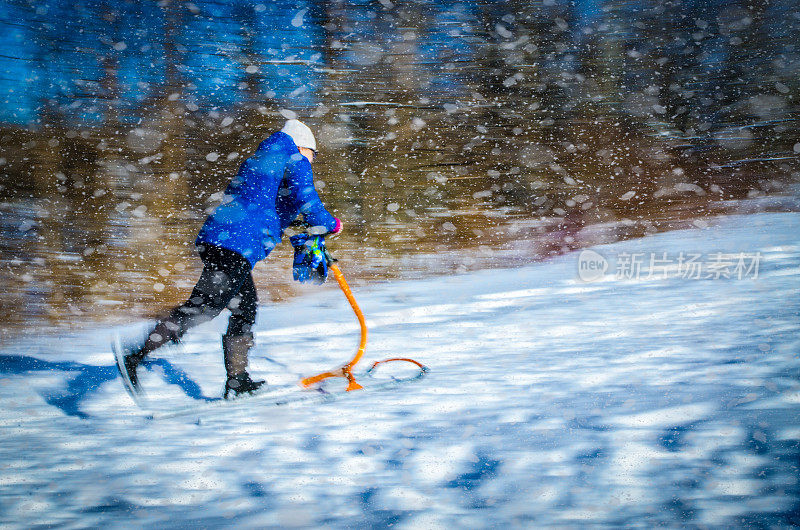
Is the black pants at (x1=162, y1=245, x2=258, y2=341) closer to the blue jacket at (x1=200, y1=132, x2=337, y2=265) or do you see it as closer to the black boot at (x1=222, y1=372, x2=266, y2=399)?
Result: the blue jacket at (x1=200, y1=132, x2=337, y2=265)

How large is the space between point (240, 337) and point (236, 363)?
0.46 feet

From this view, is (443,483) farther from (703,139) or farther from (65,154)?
(703,139)

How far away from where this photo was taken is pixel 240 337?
2.13 m

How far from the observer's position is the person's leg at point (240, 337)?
209 cm

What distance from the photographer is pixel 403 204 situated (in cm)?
557

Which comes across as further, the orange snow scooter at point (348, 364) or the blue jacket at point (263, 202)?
the orange snow scooter at point (348, 364)

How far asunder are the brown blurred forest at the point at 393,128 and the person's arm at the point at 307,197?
101 inches

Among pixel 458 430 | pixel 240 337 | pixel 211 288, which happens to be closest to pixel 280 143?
pixel 211 288

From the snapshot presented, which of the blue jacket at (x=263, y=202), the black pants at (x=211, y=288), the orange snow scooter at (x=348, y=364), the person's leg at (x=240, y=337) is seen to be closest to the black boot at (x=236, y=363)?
the person's leg at (x=240, y=337)

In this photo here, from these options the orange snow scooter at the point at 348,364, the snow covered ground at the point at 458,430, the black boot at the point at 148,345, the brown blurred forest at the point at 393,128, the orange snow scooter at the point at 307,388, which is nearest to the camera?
the snow covered ground at the point at 458,430

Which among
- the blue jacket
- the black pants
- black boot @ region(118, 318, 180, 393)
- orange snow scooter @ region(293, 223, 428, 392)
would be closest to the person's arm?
the blue jacket

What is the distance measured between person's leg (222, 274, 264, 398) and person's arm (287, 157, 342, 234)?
16.3 inches

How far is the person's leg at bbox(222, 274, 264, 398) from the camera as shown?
2092 mm

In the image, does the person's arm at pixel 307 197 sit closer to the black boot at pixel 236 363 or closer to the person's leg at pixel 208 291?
the person's leg at pixel 208 291
